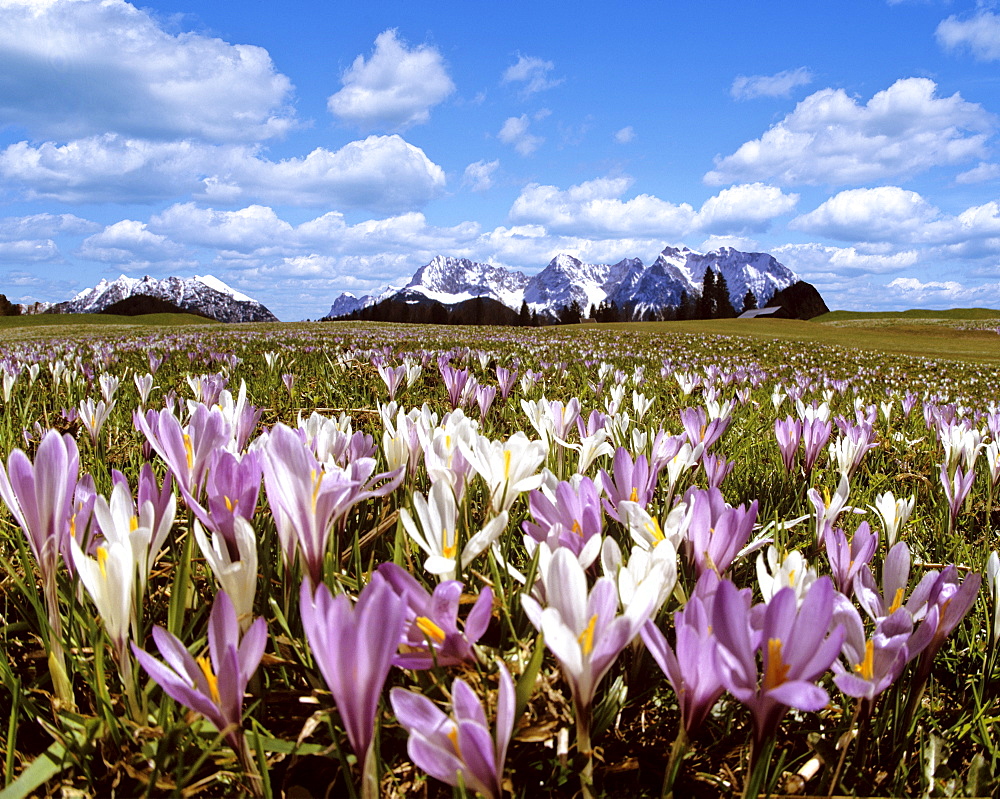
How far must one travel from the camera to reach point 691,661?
844 millimetres

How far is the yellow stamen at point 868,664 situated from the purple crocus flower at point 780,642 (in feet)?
0.80

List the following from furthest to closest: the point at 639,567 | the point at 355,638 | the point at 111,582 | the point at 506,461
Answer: the point at 506,461
the point at 639,567
the point at 111,582
the point at 355,638

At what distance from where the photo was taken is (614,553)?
111 cm

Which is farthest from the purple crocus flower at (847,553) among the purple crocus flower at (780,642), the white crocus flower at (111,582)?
the white crocus flower at (111,582)

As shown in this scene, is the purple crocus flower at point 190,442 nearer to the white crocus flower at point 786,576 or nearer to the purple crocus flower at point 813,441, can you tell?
the white crocus flower at point 786,576

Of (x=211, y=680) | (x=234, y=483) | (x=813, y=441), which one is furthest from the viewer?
(x=813, y=441)

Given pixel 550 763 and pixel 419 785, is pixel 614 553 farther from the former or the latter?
pixel 419 785

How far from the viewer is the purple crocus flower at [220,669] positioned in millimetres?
761

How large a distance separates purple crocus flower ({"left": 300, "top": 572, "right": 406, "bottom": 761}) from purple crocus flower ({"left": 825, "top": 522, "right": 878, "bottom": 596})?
982 millimetres

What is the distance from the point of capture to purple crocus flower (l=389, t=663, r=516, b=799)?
0.73 meters

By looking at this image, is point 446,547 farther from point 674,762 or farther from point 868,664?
point 868,664

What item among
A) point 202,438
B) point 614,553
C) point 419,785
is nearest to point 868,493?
point 614,553

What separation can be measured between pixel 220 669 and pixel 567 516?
701 millimetres

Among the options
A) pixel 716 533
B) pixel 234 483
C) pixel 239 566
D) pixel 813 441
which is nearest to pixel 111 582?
pixel 239 566
